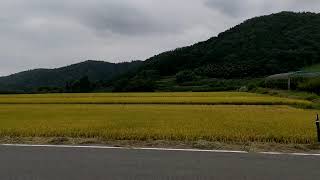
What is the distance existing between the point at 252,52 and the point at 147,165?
11670cm

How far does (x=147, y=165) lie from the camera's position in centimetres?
989

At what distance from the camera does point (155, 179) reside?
8.48 meters

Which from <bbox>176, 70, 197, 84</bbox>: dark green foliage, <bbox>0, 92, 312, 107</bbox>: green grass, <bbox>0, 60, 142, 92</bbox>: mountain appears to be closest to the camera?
<bbox>0, 92, 312, 107</bbox>: green grass

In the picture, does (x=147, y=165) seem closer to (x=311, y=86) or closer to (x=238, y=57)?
(x=311, y=86)

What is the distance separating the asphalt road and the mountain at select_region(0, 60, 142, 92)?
149505 millimetres

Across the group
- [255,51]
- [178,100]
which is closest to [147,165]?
[178,100]

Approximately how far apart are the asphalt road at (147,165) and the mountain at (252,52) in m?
104

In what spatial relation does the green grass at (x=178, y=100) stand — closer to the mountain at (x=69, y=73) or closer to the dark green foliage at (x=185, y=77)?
the dark green foliage at (x=185, y=77)

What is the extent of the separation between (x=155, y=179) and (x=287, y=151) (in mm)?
4944

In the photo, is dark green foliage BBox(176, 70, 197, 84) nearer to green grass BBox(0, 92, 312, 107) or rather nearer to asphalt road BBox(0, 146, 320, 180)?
green grass BBox(0, 92, 312, 107)

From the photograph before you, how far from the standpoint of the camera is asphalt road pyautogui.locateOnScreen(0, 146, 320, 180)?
8.78 metres

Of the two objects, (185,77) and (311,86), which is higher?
(185,77)

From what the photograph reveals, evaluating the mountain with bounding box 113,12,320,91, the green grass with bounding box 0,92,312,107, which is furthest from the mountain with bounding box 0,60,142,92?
the green grass with bounding box 0,92,312,107

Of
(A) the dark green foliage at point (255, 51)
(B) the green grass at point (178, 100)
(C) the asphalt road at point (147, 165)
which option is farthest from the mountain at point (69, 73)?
(C) the asphalt road at point (147, 165)
